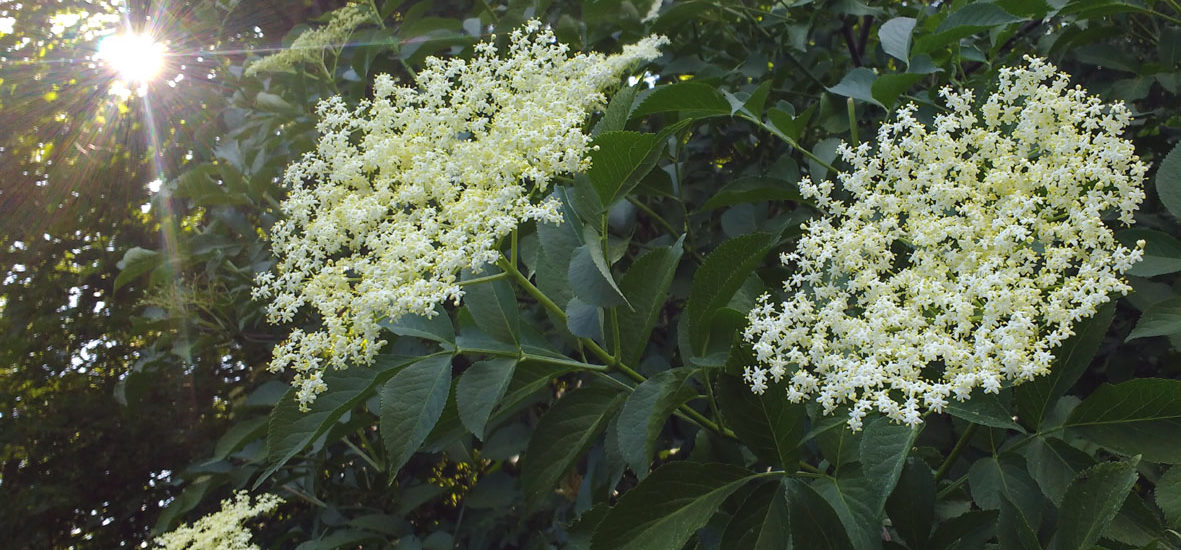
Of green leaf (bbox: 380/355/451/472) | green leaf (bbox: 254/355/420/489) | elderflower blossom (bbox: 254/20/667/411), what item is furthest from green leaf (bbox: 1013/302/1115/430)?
green leaf (bbox: 254/355/420/489)

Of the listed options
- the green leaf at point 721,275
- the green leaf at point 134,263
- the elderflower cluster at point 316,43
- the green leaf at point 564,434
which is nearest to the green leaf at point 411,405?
the green leaf at point 564,434

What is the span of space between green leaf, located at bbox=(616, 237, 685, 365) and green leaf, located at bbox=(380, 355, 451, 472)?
11.8 inches

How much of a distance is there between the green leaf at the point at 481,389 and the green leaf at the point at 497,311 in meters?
0.05

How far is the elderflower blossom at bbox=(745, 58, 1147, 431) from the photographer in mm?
925

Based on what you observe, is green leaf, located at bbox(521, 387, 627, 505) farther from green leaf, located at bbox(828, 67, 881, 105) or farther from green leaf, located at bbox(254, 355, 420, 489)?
green leaf, located at bbox(828, 67, 881, 105)

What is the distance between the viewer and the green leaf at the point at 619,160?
117 cm

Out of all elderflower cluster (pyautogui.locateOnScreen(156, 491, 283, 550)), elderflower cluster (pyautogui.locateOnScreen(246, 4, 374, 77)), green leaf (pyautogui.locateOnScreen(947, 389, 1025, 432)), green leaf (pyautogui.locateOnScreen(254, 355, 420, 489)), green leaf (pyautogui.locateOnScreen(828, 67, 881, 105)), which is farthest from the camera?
elderflower cluster (pyautogui.locateOnScreen(246, 4, 374, 77))

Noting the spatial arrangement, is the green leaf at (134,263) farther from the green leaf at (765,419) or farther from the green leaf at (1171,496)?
the green leaf at (1171,496)

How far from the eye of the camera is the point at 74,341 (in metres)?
3.41

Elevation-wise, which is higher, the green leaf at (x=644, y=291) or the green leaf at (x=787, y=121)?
the green leaf at (x=787, y=121)

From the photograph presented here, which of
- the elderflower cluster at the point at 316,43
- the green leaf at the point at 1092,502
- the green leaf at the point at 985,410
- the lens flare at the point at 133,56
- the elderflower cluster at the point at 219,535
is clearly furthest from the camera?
the lens flare at the point at 133,56

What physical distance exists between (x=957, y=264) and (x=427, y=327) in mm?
834

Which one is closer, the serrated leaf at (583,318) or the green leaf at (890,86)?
the serrated leaf at (583,318)

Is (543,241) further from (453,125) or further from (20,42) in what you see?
(20,42)
